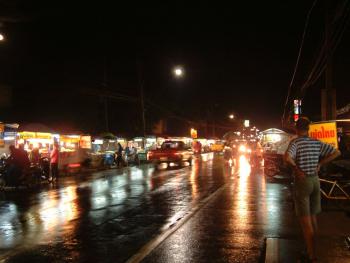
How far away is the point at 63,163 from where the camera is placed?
28.3 metres

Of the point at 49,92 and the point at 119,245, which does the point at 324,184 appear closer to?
the point at 119,245

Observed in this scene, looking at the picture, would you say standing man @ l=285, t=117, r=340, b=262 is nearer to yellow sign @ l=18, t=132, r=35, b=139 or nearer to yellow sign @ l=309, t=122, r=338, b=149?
yellow sign @ l=309, t=122, r=338, b=149

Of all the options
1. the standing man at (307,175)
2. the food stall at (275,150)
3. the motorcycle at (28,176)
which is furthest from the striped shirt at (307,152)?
the motorcycle at (28,176)

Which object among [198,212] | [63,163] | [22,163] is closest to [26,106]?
[63,163]

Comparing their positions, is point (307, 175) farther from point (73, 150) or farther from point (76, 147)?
point (76, 147)

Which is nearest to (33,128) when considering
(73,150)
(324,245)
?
(73,150)

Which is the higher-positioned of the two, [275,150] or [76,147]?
[76,147]

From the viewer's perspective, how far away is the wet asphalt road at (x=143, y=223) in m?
7.73

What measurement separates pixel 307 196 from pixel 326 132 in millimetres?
7185

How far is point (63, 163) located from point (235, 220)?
19.4 meters

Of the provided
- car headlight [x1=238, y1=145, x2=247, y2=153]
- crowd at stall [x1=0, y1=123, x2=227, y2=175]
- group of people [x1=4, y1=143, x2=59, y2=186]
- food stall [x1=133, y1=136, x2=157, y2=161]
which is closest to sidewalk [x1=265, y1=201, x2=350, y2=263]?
group of people [x1=4, y1=143, x2=59, y2=186]

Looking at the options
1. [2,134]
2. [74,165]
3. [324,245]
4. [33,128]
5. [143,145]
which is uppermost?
[33,128]

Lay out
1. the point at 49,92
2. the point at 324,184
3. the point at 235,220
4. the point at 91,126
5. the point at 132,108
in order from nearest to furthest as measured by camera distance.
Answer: the point at 235,220 < the point at 324,184 < the point at 49,92 < the point at 91,126 < the point at 132,108

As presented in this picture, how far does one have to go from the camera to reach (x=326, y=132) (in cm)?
1333
